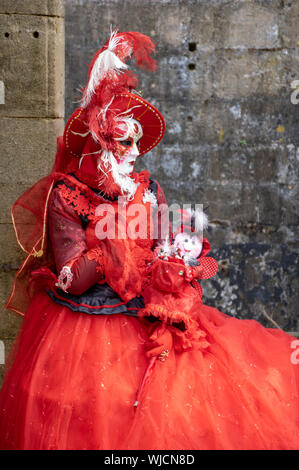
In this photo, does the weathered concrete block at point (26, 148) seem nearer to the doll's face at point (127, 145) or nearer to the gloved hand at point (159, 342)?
the doll's face at point (127, 145)

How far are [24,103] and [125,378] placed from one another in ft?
5.31

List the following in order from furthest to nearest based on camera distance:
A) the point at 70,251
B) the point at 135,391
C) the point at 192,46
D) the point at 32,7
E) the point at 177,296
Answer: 1. the point at 192,46
2. the point at 32,7
3. the point at 70,251
4. the point at 177,296
5. the point at 135,391

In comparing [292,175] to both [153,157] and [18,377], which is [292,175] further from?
[18,377]

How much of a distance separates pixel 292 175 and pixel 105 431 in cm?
249

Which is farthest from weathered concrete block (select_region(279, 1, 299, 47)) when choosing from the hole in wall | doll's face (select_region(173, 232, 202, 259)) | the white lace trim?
the white lace trim

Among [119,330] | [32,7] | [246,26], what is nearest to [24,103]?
[32,7]

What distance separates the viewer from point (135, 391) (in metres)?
2.09

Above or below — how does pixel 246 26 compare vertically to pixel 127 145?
above

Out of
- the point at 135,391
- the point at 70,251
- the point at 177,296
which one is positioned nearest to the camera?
the point at 135,391

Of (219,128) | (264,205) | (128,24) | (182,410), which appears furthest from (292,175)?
(182,410)

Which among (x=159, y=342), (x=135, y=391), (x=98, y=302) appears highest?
(x=98, y=302)

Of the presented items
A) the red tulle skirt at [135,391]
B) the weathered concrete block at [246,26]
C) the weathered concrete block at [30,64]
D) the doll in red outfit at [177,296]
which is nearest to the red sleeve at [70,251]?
the red tulle skirt at [135,391]

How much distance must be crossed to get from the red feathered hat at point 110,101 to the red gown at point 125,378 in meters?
0.27

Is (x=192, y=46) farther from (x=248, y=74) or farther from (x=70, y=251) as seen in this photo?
(x=70, y=251)
